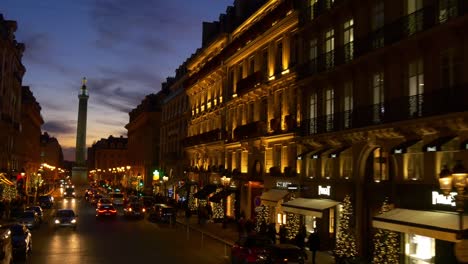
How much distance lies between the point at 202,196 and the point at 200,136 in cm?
871

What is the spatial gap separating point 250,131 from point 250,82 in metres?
3.67

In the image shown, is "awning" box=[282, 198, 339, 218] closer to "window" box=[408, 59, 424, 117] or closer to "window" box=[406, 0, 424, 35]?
"window" box=[408, 59, 424, 117]

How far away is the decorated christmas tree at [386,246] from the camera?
77.9 feet

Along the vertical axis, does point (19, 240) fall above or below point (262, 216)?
below

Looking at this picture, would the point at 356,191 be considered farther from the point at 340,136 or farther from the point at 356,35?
the point at 356,35

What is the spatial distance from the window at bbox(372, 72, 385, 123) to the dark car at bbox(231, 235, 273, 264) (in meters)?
7.37

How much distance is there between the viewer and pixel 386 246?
79.3 ft

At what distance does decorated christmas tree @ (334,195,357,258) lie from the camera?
27.3 metres

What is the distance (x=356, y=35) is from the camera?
28578 millimetres

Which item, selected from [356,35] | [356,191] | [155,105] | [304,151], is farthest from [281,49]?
[155,105]

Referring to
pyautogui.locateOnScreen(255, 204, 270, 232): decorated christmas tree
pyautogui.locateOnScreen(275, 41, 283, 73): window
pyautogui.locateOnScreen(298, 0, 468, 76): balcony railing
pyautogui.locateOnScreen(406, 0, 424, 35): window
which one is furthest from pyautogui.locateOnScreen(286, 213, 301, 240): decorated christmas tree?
pyautogui.locateOnScreen(406, 0, 424, 35): window

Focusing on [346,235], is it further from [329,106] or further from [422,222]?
[422,222]

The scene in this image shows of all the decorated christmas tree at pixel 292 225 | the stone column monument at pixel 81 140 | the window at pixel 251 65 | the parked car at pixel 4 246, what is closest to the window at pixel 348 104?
→ the decorated christmas tree at pixel 292 225

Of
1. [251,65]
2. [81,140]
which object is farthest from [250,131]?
[81,140]
